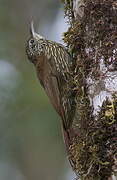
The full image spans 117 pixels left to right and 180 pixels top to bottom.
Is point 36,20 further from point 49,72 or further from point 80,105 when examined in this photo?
point 80,105

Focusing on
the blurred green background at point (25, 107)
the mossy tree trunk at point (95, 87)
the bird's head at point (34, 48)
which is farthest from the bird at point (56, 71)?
the blurred green background at point (25, 107)

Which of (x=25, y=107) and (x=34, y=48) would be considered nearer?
(x=34, y=48)

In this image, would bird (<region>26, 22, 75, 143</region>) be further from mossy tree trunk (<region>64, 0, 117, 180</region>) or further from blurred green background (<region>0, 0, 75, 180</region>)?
blurred green background (<region>0, 0, 75, 180</region>)

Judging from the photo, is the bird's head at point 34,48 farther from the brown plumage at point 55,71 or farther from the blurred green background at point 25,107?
the blurred green background at point 25,107

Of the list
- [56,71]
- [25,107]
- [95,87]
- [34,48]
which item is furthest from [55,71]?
[25,107]

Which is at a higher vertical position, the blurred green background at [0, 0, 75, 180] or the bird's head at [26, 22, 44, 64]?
the bird's head at [26, 22, 44, 64]

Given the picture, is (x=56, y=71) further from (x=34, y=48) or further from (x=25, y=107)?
(x=25, y=107)

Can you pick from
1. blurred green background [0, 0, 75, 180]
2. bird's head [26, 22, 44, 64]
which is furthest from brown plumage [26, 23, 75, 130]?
blurred green background [0, 0, 75, 180]
